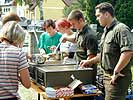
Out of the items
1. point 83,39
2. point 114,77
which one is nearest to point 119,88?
point 114,77

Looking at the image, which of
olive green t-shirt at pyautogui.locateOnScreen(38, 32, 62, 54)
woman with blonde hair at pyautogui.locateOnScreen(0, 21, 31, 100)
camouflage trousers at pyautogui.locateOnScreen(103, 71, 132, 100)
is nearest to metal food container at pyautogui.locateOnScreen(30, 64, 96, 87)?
camouflage trousers at pyautogui.locateOnScreen(103, 71, 132, 100)

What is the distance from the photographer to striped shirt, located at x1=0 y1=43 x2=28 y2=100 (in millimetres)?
2887

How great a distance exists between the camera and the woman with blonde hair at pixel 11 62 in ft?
9.48

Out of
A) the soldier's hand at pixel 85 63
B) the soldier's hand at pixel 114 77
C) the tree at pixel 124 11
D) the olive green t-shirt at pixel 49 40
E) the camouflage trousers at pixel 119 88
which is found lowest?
the camouflage trousers at pixel 119 88

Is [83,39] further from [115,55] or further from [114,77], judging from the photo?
[114,77]

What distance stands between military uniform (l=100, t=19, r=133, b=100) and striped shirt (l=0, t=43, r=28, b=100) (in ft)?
3.32

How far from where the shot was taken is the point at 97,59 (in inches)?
153

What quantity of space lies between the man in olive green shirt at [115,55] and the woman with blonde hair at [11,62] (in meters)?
0.99

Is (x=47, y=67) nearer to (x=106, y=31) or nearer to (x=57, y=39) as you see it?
(x=106, y=31)

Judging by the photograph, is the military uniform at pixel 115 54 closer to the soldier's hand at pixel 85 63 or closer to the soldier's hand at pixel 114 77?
the soldier's hand at pixel 114 77

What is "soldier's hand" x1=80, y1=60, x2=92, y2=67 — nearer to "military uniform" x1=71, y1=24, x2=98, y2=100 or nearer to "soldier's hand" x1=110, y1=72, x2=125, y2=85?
"military uniform" x1=71, y1=24, x2=98, y2=100

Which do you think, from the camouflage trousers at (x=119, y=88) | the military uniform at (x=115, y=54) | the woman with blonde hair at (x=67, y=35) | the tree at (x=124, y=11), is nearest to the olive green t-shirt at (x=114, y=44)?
the military uniform at (x=115, y=54)

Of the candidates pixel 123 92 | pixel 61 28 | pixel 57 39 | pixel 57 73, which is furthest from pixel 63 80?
pixel 57 39

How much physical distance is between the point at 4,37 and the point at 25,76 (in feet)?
1.16
